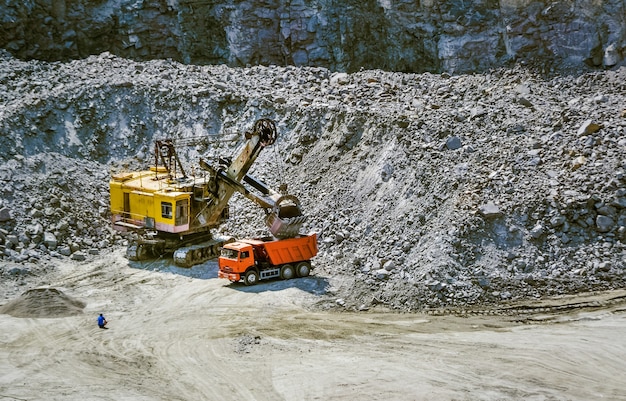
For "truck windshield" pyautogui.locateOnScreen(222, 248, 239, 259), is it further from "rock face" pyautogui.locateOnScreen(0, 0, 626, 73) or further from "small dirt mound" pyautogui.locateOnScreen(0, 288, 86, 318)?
A: "rock face" pyautogui.locateOnScreen(0, 0, 626, 73)

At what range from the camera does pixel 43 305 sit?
62.6ft

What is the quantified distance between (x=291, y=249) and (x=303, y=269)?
0.63 m

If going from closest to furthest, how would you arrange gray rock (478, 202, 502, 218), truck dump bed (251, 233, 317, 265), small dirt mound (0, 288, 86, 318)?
small dirt mound (0, 288, 86, 318) → gray rock (478, 202, 502, 218) → truck dump bed (251, 233, 317, 265)

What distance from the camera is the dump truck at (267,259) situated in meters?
20.2

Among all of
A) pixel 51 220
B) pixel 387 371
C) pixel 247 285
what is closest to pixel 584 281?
pixel 387 371

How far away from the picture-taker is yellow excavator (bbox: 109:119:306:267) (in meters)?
21.5

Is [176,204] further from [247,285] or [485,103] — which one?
[485,103]

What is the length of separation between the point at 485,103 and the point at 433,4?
7.91 metres

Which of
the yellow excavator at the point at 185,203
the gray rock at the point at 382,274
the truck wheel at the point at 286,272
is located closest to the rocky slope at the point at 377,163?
the gray rock at the point at 382,274

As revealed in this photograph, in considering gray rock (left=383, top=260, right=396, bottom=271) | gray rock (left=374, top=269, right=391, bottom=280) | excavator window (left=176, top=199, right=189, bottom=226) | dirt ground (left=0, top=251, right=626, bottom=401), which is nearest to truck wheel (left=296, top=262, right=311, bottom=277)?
dirt ground (left=0, top=251, right=626, bottom=401)

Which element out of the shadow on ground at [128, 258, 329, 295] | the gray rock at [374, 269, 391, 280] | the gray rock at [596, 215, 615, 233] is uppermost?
the gray rock at [596, 215, 615, 233]

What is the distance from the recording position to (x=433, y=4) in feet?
98.8

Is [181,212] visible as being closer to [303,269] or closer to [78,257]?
[78,257]

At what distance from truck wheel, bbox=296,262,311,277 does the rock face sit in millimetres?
11681
